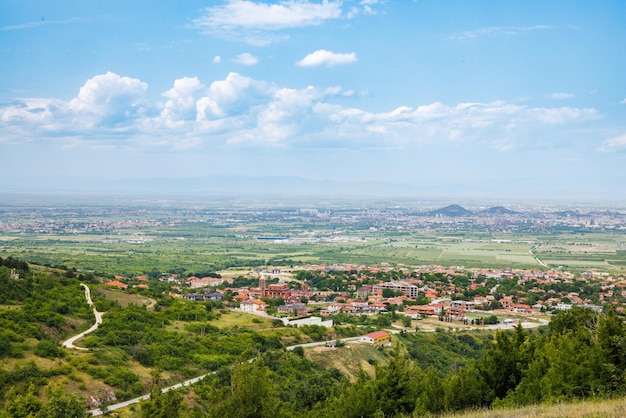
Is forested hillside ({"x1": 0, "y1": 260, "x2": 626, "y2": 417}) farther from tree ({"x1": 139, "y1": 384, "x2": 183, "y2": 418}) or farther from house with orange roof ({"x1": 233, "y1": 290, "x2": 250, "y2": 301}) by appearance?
house with orange roof ({"x1": 233, "y1": 290, "x2": 250, "y2": 301})

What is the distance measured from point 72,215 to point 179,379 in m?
148

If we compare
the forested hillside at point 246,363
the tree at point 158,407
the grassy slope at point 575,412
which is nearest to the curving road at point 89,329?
the forested hillside at point 246,363

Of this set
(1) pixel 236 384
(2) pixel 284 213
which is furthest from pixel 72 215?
(1) pixel 236 384

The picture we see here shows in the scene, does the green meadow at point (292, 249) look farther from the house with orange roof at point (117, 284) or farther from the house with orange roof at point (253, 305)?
the house with orange roof at point (253, 305)

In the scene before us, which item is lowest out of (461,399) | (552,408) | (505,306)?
(505,306)

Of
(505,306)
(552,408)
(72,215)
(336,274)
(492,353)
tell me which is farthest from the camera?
(72,215)

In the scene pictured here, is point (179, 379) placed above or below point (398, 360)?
below

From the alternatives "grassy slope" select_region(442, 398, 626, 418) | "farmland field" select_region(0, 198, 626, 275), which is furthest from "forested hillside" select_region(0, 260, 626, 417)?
"farmland field" select_region(0, 198, 626, 275)

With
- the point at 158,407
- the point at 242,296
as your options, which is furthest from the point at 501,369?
the point at 242,296

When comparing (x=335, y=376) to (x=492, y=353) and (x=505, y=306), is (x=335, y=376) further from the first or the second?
(x=505, y=306)

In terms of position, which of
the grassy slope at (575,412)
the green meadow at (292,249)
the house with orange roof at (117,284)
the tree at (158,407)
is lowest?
the green meadow at (292,249)

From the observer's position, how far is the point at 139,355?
81.5 feet

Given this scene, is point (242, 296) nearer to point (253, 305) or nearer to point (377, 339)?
point (253, 305)

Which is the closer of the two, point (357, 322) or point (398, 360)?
point (398, 360)
